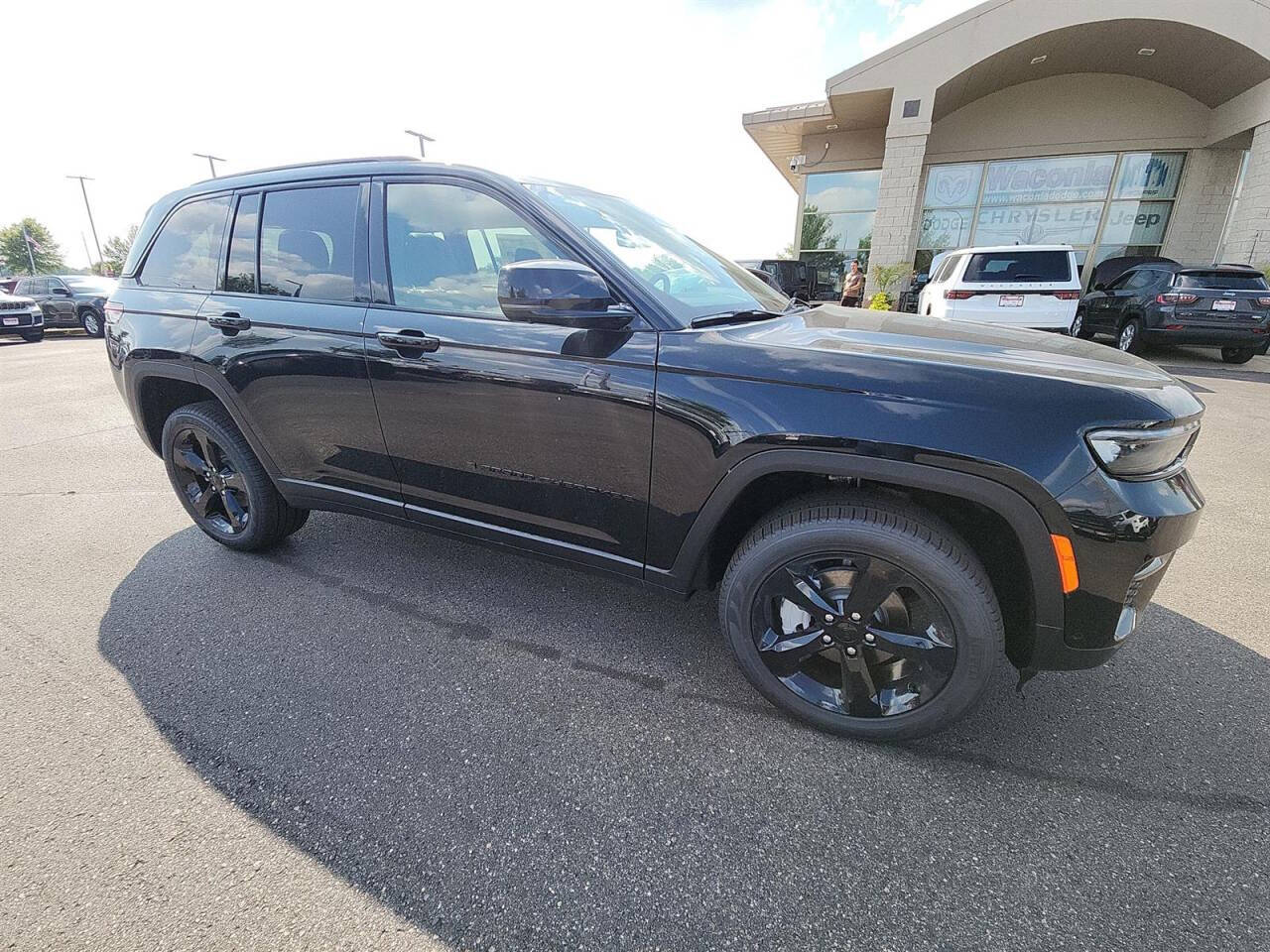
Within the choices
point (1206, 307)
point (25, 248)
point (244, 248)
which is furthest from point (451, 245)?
point (25, 248)

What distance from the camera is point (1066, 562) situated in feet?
5.32

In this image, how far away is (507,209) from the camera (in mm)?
2186

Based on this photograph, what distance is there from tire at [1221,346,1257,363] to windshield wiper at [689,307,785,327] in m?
11.0

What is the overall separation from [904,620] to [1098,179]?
18.4 m

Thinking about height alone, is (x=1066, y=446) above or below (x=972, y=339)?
below

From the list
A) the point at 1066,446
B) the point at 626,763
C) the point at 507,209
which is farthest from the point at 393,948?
the point at 507,209

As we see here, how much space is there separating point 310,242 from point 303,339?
0.43 meters

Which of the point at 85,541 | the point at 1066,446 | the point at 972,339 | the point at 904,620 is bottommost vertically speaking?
the point at 85,541

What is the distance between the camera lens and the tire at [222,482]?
300 cm

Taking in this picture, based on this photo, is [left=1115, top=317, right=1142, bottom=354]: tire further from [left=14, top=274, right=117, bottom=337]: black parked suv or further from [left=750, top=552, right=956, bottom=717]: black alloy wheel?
[left=14, top=274, right=117, bottom=337]: black parked suv

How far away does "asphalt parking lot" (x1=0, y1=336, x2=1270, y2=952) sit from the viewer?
1.44 meters

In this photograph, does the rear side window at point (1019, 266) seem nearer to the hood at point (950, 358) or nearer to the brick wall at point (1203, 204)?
the hood at point (950, 358)

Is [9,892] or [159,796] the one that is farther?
[159,796]

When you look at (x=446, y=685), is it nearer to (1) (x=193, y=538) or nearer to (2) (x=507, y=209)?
(2) (x=507, y=209)
